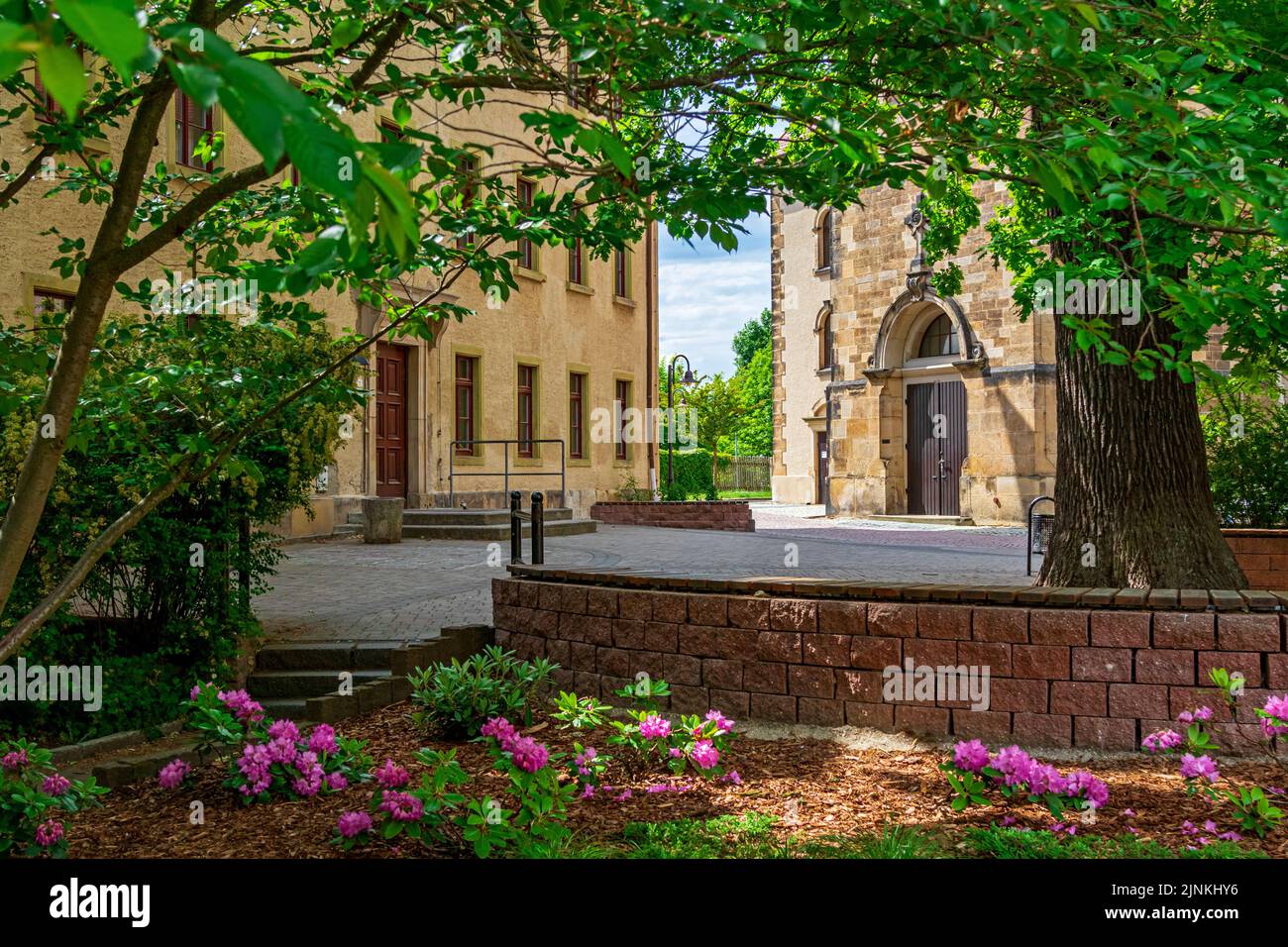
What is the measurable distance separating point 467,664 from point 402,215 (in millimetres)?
5398

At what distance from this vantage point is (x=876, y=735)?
5.91m

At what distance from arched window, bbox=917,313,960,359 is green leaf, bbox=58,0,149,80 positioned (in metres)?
25.4

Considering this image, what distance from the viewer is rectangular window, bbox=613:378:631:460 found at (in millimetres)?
25250

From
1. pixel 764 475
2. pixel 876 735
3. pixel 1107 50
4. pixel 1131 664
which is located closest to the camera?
pixel 1107 50

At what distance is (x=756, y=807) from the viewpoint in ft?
16.1

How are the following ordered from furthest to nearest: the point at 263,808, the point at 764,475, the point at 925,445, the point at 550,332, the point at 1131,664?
the point at 764,475, the point at 925,445, the point at 550,332, the point at 1131,664, the point at 263,808

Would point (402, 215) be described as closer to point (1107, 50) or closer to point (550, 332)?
point (1107, 50)

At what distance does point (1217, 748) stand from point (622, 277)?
2202cm

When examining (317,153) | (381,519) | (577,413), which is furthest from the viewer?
(577,413)

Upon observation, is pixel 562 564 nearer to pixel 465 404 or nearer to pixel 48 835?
pixel 48 835

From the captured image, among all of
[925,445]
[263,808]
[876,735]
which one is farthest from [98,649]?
[925,445]

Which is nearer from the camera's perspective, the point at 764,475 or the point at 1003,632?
the point at 1003,632

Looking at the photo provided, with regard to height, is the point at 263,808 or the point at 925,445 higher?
the point at 925,445

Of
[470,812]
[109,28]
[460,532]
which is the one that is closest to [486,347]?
[460,532]
